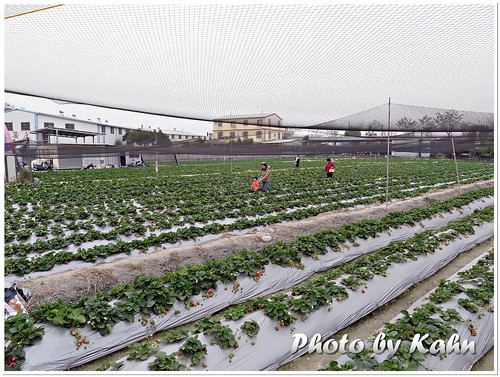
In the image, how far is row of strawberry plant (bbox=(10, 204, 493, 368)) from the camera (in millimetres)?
3279

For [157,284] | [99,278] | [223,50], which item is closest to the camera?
[157,284]

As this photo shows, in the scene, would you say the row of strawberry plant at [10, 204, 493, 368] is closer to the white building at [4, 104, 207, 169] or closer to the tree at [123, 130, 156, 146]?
the white building at [4, 104, 207, 169]

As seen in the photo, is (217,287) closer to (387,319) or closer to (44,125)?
(387,319)

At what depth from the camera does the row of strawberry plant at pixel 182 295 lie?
3279 millimetres

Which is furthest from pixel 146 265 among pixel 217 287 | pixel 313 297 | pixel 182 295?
pixel 313 297

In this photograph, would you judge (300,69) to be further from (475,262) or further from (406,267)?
(475,262)

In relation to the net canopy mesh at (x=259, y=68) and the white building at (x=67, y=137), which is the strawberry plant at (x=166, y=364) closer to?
the net canopy mesh at (x=259, y=68)

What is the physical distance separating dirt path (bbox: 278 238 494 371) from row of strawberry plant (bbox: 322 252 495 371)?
28 cm

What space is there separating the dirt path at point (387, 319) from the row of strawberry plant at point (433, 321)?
0.92 feet

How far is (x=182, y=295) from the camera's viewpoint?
3.88 meters

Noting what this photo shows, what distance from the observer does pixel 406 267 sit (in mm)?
4918

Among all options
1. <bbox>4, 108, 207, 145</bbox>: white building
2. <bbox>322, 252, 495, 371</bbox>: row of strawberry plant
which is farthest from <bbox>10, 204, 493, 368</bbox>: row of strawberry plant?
<bbox>4, 108, 207, 145</bbox>: white building

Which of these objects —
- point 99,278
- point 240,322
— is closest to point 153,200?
point 99,278

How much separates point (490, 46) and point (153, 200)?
8638mm
